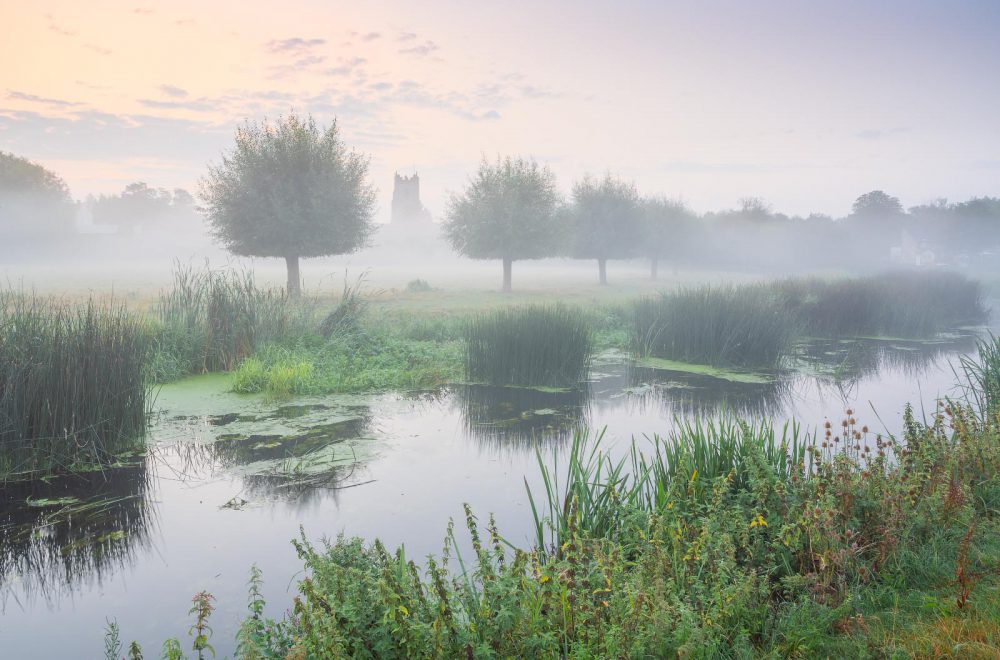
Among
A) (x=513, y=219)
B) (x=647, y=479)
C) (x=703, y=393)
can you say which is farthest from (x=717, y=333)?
(x=513, y=219)

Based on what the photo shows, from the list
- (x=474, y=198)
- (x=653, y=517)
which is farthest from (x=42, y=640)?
(x=474, y=198)

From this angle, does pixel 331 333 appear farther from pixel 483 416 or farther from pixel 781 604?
pixel 781 604

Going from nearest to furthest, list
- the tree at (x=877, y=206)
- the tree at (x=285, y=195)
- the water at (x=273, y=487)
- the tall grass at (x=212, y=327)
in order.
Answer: the water at (x=273, y=487)
the tall grass at (x=212, y=327)
the tree at (x=285, y=195)
the tree at (x=877, y=206)

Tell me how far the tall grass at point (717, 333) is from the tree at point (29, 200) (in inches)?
2752

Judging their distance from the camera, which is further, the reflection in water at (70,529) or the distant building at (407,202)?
the distant building at (407,202)

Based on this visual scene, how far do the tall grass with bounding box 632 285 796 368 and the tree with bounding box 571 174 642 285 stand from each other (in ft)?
85.5

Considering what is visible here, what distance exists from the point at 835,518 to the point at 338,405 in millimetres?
7310

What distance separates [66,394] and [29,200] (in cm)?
7499

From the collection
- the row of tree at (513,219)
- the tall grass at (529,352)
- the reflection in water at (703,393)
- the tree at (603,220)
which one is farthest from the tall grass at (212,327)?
the tree at (603,220)

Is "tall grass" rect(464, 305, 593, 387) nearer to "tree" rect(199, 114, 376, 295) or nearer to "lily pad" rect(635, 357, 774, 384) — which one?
"lily pad" rect(635, 357, 774, 384)

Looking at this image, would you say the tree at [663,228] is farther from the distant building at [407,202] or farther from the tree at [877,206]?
the distant building at [407,202]

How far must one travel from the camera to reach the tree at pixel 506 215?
116 feet

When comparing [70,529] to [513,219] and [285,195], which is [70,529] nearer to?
[285,195]

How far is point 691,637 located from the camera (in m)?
2.91
